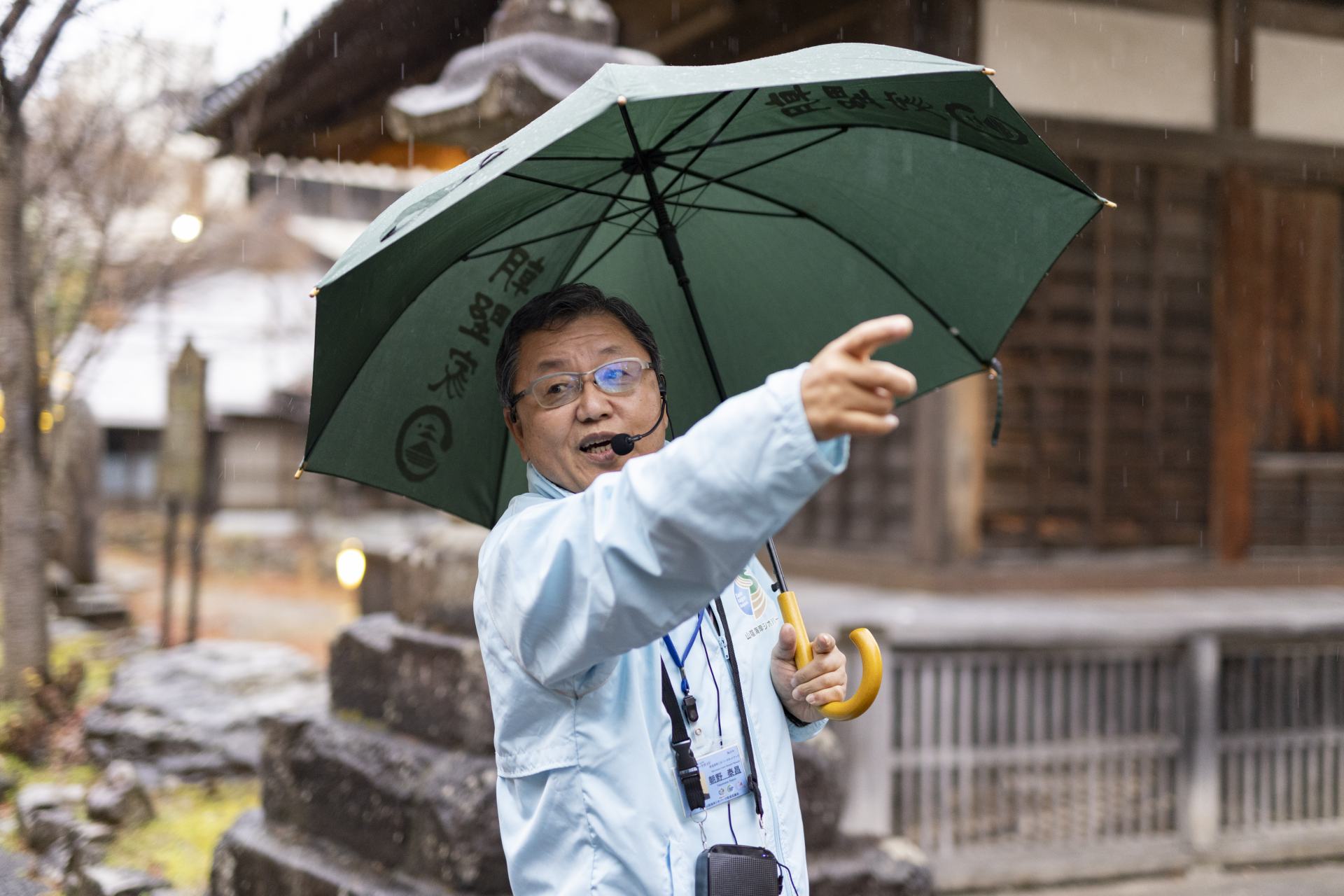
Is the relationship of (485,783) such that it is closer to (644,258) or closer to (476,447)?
(476,447)

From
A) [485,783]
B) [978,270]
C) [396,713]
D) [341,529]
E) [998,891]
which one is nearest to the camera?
[978,270]

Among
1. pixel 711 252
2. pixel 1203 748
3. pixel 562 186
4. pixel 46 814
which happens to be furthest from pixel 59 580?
pixel 562 186

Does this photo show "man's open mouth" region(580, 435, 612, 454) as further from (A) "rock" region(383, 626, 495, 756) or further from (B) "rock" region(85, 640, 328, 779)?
(B) "rock" region(85, 640, 328, 779)

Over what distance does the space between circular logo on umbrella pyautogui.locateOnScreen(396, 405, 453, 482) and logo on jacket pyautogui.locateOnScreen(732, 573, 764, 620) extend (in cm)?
78

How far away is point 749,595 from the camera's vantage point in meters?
2.05

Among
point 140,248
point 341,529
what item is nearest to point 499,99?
point 140,248

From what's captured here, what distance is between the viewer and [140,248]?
11500mm

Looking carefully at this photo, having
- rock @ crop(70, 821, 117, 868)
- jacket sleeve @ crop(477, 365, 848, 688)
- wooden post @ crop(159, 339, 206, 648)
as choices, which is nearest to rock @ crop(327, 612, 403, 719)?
rock @ crop(70, 821, 117, 868)

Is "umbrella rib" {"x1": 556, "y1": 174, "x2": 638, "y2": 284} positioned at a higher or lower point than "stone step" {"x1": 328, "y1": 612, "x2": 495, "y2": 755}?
higher

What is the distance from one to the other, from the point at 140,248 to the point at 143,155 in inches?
93.0

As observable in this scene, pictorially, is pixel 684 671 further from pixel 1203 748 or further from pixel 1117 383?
pixel 1117 383

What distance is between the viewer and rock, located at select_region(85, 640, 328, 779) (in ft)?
20.1

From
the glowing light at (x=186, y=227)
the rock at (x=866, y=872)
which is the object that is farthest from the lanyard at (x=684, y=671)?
the glowing light at (x=186, y=227)

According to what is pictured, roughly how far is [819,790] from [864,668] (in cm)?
244
